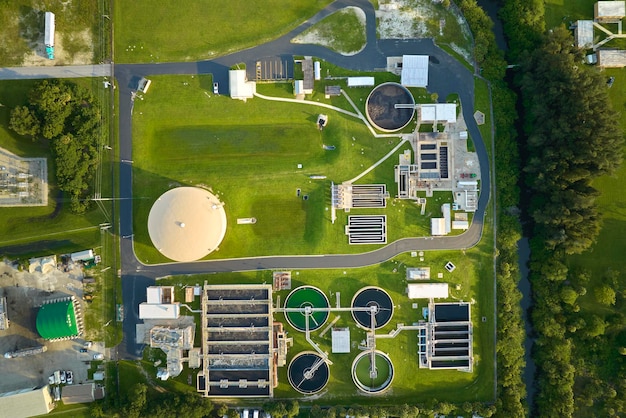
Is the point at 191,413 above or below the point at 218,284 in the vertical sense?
below

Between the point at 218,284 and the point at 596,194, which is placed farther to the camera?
the point at 218,284

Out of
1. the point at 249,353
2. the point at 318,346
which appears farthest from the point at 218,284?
the point at 318,346

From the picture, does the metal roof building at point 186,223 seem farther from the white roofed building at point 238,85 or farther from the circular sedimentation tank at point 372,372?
the circular sedimentation tank at point 372,372

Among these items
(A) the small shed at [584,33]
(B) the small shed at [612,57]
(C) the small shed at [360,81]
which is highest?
(A) the small shed at [584,33]

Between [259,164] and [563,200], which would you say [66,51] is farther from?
[563,200]

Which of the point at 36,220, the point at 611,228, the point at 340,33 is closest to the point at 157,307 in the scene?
the point at 36,220

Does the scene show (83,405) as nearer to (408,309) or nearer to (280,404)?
(280,404)

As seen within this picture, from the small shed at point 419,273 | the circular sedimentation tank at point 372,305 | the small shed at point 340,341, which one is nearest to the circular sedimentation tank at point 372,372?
the small shed at point 340,341
